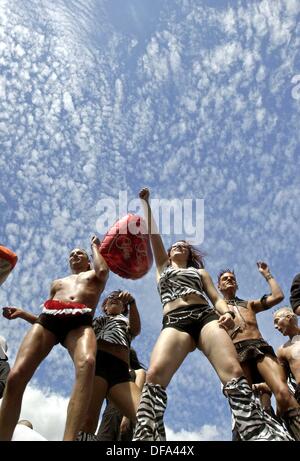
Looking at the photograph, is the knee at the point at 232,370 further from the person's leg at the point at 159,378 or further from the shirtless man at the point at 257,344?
the shirtless man at the point at 257,344

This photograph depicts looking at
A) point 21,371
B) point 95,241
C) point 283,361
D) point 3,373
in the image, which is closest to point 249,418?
point 21,371

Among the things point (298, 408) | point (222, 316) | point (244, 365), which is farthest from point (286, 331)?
point (222, 316)

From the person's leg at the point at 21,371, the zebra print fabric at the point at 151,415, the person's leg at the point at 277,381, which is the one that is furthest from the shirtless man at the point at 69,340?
the person's leg at the point at 277,381

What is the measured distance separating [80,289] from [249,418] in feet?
8.93

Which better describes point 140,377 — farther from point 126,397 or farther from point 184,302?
point 184,302

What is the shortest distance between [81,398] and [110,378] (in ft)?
5.24

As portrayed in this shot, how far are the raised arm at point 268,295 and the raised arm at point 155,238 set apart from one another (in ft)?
7.89

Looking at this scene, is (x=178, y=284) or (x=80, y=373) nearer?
(x=80, y=373)

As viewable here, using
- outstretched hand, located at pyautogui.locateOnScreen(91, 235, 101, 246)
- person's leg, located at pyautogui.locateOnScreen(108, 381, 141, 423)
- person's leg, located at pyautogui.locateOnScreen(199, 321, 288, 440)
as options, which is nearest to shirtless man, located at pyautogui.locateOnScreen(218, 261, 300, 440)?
person's leg, located at pyautogui.locateOnScreen(108, 381, 141, 423)

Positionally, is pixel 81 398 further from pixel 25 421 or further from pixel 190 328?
pixel 25 421

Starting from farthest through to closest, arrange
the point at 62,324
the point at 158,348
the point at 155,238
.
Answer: the point at 155,238 < the point at 62,324 < the point at 158,348

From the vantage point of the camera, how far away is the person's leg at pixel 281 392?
5.81 m

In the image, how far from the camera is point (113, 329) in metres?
6.62
